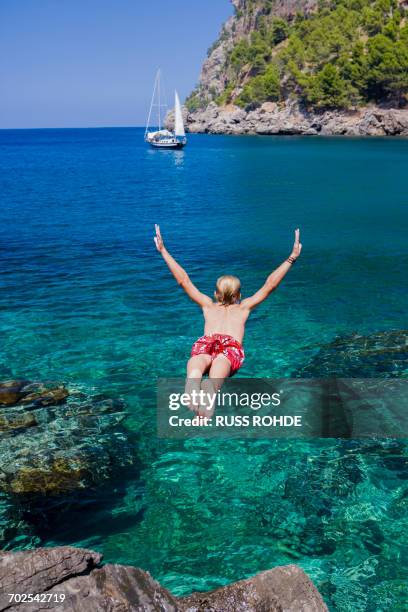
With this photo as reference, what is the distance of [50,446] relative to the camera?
9359mm

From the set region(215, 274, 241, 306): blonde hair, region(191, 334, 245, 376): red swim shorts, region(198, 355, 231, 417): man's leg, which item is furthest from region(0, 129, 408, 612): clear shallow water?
region(215, 274, 241, 306): blonde hair

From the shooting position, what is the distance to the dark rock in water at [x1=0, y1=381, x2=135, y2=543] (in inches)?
324

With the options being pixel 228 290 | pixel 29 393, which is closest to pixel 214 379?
pixel 228 290

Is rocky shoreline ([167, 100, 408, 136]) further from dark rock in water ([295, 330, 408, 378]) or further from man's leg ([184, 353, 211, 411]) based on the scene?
man's leg ([184, 353, 211, 411])

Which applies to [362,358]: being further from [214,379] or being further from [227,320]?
[214,379]

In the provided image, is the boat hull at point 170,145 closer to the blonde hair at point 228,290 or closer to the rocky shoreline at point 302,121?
the rocky shoreline at point 302,121

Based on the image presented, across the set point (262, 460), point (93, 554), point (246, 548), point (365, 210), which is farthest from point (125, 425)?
point (365, 210)

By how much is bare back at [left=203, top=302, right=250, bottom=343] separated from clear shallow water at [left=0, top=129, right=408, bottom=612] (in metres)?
2.80

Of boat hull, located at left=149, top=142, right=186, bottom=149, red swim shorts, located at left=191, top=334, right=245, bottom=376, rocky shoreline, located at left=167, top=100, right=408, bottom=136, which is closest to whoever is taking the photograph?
red swim shorts, located at left=191, top=334, right=245, bottom=376

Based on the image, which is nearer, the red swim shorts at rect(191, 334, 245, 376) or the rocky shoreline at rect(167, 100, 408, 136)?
the red swim shorts at rect(191, 334, 245, 376)

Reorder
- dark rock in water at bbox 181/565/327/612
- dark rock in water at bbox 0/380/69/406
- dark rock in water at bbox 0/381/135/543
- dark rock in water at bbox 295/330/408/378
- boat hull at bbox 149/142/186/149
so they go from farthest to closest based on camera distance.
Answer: boat hull at bbox 149/142/186/149 < dark rock in water at bbox 295/330/408/378 < dark rock in water at bbox 0/380/69/406 < dark rock in water at bbox 0/381/135/543 < dark rock in water at bbox 181/565/327/612

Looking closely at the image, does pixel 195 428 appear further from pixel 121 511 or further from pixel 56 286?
pixel 56 286

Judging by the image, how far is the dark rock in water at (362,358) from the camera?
12438 mm

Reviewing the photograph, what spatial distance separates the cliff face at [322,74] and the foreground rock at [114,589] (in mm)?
113332
